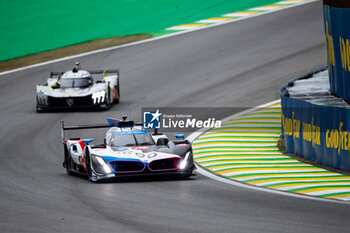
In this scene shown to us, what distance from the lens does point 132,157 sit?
47.5ft

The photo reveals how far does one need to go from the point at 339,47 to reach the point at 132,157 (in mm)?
6692

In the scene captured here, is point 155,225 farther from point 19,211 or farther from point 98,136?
point 98,136

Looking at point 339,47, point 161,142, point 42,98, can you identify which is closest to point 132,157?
point 161,142

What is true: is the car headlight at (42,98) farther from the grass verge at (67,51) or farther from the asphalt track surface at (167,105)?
the grass verge at (67,51)

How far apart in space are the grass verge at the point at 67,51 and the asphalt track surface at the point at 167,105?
1400 mm

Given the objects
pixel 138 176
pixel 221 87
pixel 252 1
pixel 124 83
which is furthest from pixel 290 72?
pixel 138 176

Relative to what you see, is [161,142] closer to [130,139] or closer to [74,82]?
[130,139]

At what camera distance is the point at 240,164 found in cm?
1678

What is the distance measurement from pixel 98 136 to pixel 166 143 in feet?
21.8

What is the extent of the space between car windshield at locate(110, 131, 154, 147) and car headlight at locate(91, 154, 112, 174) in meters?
0.81

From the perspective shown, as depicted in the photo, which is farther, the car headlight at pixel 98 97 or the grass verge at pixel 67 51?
the grass verge at pixel 67 51

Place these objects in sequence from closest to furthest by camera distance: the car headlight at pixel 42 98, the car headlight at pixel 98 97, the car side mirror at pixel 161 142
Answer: the car side mirror at pixel 161 142 → the car headlight at pixel 98 97 → the car headlight at pixel 42 98

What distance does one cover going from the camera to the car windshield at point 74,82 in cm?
2612

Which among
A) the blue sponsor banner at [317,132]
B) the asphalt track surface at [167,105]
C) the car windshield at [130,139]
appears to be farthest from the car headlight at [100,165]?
the blue sponsor banner at [317,132]
